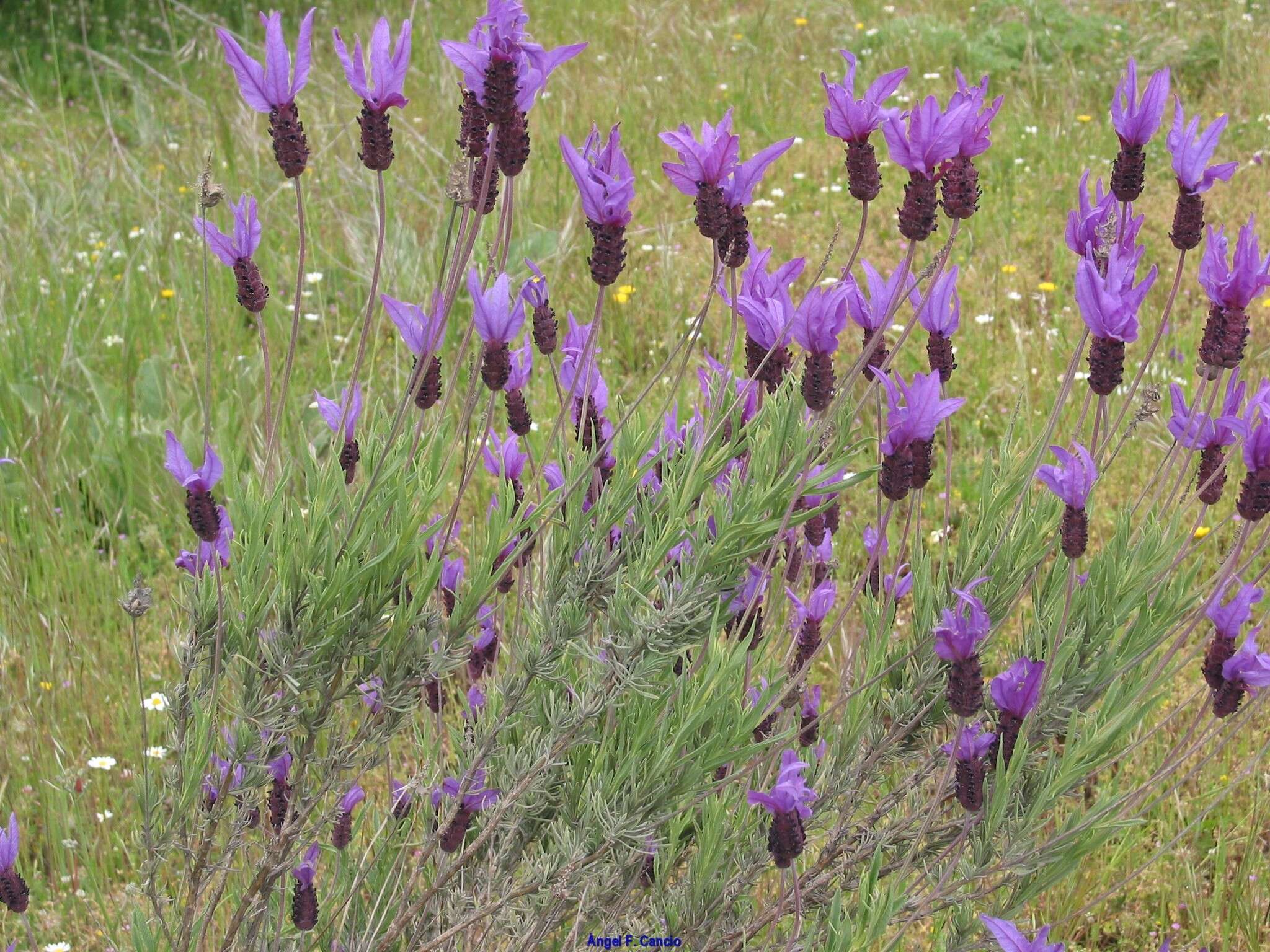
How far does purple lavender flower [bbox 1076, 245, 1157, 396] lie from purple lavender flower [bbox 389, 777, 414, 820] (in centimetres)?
93

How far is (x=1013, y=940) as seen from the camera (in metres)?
1.26

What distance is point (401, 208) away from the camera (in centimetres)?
452

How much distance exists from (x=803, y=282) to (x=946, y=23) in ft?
Result: 8.64

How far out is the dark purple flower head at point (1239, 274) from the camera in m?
1.35

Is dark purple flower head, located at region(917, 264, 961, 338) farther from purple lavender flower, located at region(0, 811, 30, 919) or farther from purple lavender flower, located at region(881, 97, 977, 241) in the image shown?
purple lavender flower, located at region(0, 811, 30, 919)

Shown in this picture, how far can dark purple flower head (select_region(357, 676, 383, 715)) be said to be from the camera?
143 centimetres

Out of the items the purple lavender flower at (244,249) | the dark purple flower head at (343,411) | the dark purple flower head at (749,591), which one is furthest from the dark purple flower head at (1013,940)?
the purple lavender flower at (244,249)

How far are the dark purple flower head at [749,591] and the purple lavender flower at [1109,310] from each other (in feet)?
1.36

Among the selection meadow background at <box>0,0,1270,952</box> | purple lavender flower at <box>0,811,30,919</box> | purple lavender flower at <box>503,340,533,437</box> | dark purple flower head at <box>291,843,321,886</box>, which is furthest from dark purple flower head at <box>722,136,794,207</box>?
purple lavender flower at <box>0,811,30,919</box>

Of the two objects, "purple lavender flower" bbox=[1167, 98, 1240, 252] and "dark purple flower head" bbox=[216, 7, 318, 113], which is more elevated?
"dark purple flower head" bbox=[216, 7, 318, 113]

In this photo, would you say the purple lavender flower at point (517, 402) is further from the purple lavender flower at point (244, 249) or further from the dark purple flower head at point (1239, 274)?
the dark purple flower head at point (1239, 274)

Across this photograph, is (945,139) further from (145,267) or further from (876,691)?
(145,267)

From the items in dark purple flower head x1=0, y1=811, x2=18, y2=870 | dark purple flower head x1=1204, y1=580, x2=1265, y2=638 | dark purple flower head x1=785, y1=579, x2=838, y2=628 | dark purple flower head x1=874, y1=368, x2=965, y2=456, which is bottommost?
dark purple flower head x1=0, y1=811, x2=18, y2=870

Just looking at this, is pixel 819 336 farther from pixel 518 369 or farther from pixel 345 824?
pixel 345 824
